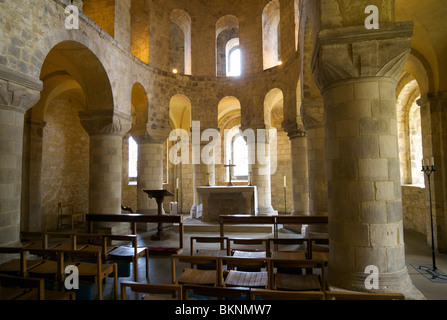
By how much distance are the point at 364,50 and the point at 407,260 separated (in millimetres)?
4841

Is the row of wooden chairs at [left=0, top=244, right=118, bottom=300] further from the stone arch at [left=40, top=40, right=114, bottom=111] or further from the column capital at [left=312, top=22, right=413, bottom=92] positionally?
the stone arch at [left=40, top=40, right=114, bottom=111]

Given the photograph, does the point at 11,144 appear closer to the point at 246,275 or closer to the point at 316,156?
the point at 246,275

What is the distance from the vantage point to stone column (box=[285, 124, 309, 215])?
29.5 feet

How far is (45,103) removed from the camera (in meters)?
9.65

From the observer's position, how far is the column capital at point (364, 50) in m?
3.35

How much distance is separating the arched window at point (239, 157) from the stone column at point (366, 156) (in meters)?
12.3

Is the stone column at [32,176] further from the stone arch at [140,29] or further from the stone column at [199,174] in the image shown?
the stone column at [199,174]

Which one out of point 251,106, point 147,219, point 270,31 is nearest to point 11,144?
point 147,219

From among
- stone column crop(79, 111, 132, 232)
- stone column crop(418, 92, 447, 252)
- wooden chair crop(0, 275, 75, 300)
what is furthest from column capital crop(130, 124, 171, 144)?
stone column crop(418, 92, 447, 252)

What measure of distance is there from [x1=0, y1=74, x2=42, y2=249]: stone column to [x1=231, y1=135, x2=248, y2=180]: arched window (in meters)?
11.8

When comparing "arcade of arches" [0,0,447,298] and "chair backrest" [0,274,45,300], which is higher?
"arcade of arches" [0,0,447,298]

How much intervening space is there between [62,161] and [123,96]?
15.9ft

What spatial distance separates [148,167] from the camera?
10.4m

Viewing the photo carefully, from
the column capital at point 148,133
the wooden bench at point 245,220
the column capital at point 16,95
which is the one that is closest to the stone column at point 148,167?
the column capital at point 148,133
